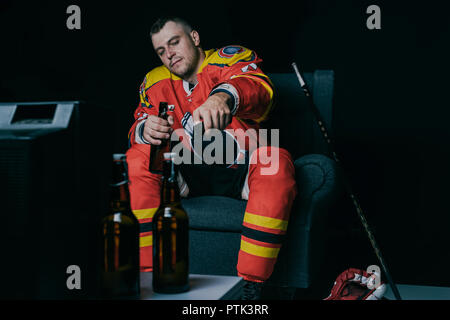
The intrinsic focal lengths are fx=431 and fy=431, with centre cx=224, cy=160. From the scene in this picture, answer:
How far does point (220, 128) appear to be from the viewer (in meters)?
0.93

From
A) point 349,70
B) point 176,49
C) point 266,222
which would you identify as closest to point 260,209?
point 266,222

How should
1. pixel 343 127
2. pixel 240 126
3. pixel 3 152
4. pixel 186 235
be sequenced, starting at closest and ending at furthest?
pixel 3 152 < pixel 186 235 < pixel 240 126 < pixel 343 127

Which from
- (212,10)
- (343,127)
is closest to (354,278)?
(343,127)

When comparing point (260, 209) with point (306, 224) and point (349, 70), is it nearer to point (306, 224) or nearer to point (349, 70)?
point (306, 224)

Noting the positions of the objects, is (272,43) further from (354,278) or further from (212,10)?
(354,278)

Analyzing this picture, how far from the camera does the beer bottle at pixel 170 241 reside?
2.51ft

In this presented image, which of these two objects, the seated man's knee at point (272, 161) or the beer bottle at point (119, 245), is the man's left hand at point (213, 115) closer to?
the beer bottle at point (119, 245)

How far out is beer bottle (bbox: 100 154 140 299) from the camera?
28.9 inches

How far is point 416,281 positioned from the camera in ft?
7.07

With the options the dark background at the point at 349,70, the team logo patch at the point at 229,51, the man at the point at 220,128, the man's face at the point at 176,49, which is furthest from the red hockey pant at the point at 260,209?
the dark background at the point at 349,70

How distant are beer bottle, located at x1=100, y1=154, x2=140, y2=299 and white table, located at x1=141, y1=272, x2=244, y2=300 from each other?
0.14 ft

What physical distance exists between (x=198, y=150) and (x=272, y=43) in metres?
1.06

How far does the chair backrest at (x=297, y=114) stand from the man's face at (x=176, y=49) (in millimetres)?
467

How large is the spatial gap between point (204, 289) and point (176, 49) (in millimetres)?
1366
